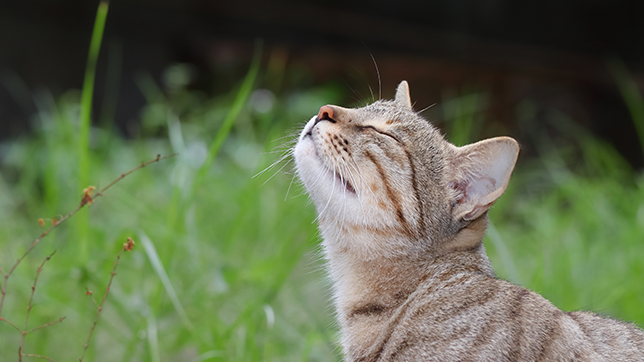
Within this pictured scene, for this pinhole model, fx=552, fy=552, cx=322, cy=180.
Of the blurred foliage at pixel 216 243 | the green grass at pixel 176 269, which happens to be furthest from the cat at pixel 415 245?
the green grass at pixel 176 269

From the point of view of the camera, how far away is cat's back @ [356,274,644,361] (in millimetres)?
1737

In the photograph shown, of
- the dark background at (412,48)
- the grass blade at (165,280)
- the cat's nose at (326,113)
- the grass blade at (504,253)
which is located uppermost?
the dark background at (412,48)

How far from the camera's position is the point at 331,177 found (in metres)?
2.17

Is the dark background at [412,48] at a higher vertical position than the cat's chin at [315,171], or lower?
higher

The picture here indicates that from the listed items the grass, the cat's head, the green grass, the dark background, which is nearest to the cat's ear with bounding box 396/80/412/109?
the cat's head

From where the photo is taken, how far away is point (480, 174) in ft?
6.95

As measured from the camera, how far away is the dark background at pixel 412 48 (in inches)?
280

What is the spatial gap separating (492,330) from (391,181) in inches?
26.3

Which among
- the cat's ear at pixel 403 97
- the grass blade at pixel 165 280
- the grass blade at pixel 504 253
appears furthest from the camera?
the grass blade at pixel 504 253

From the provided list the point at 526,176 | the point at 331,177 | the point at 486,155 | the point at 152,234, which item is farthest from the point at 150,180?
the point at 526,176

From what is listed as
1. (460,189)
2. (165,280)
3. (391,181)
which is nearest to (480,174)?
(460,189)

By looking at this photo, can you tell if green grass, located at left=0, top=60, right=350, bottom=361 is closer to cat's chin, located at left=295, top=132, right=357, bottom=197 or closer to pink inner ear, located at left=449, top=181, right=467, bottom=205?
cat's chin, located at left=295, top=132, right=357, bottom=197

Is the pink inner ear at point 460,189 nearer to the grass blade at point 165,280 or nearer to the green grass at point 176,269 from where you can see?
the green grass at point 176,269

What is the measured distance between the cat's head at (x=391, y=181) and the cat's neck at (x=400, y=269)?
0.03m
